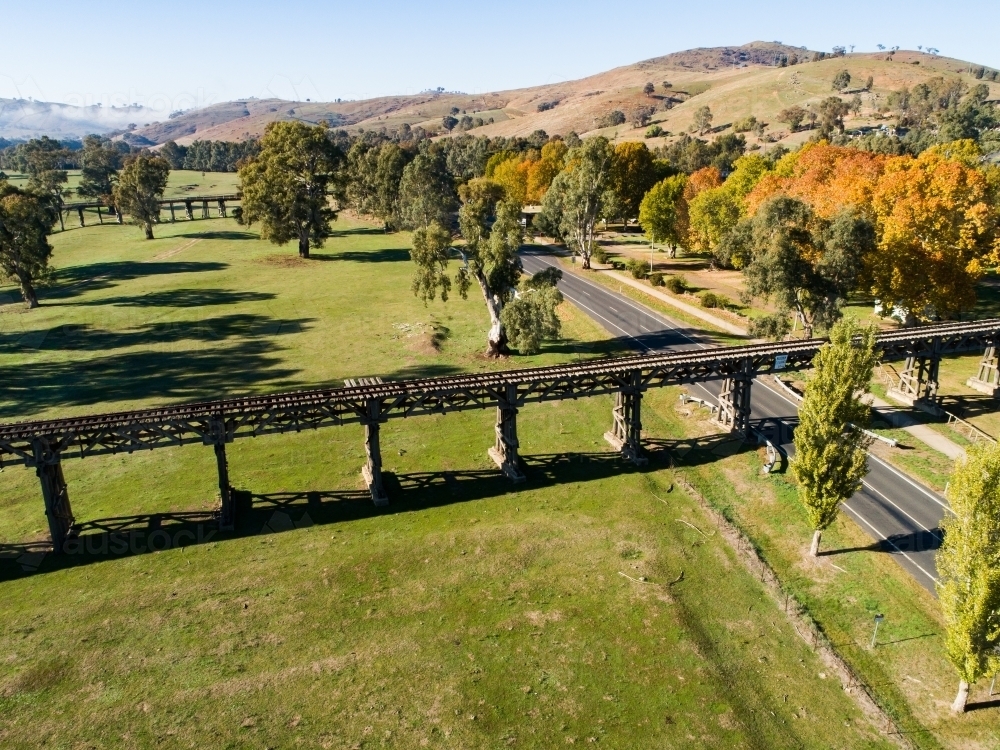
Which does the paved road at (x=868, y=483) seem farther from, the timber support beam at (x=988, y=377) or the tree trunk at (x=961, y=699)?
the timber support beam at (x=988, y=377)

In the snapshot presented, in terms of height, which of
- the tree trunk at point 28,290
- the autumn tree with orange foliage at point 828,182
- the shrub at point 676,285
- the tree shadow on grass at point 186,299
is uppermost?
the autumn tree with orange foliage at point 828,182

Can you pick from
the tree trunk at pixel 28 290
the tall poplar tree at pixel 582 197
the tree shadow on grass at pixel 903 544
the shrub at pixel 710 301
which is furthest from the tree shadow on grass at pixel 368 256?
the tree shadow on grass at pixel 903 544

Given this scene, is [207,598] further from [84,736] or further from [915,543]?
[915,543]

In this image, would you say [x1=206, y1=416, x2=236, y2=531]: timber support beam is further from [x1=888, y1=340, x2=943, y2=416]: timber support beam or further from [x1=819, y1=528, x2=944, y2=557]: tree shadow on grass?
[x1=888, y1=340, x2=943, y2=416]: timber support beam

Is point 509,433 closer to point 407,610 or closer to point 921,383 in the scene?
point 407,610

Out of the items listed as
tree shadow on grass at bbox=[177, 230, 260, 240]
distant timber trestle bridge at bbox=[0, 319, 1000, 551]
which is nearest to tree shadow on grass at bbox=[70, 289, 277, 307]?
tree shadow on grass at bbox=[177, 230, 260, 240]

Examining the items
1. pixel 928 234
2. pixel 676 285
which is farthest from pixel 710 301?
pixel 928 234
